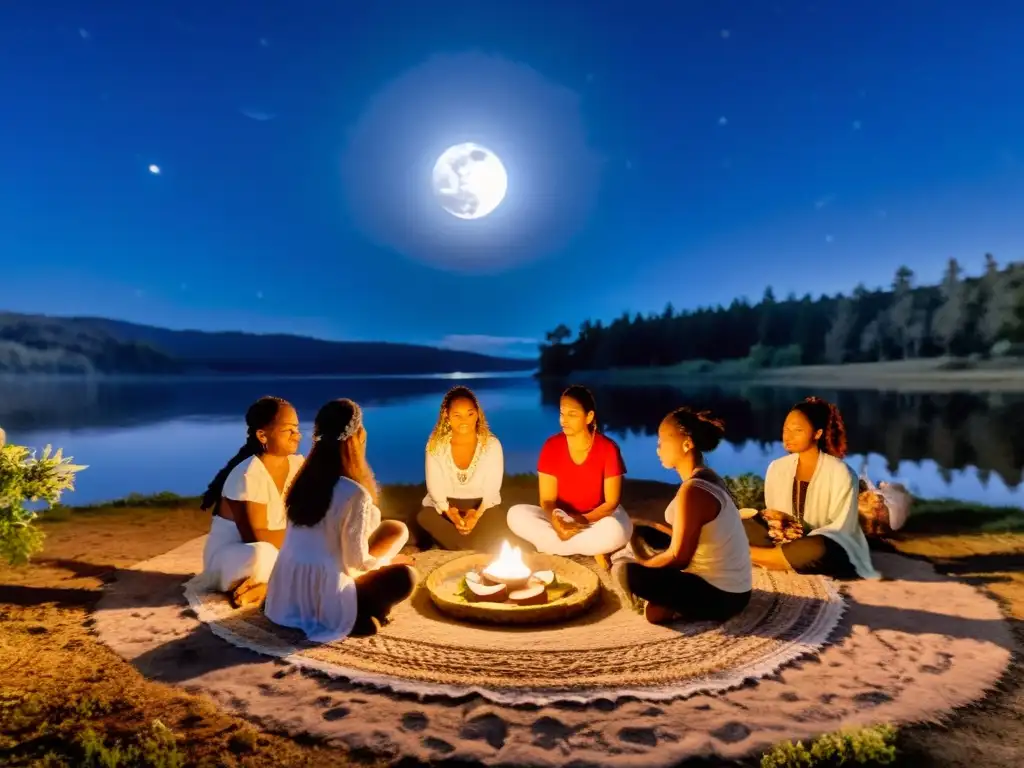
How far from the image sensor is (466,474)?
20.4 feet

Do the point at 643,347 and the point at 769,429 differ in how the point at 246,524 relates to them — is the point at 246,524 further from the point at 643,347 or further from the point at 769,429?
the point at 643,347

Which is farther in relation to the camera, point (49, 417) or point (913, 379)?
point (49, 417)

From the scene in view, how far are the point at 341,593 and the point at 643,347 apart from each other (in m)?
48.7

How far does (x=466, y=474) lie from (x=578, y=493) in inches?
43.5

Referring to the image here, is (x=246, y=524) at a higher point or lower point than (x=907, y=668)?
higher

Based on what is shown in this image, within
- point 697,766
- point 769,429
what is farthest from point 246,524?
point 769,429

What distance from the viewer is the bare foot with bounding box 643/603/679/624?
4.34m

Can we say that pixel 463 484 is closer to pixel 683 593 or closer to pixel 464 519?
pixel 464 519

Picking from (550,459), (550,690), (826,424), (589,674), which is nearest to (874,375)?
(826,424)

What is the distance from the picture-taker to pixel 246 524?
478 centimetres

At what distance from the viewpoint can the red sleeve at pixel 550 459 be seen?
230 inches

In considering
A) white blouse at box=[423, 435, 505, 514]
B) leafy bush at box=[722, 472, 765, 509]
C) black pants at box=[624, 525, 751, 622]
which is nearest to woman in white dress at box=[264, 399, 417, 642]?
black pants at box=[624, 525, 751, 622]

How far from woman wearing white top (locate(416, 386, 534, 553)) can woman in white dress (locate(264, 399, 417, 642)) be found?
1.93 meters

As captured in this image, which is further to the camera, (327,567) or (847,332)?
(847,332)
